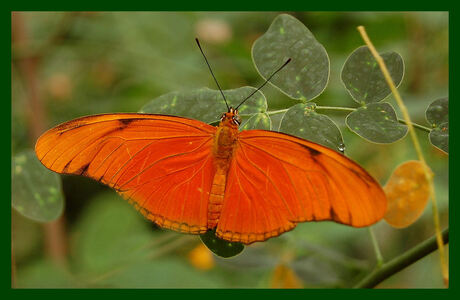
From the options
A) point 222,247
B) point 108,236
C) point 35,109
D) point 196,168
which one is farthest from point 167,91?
point 222,247

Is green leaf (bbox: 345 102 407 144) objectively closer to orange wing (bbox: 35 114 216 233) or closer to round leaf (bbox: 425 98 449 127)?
round leaf (bbox: 425 98 449 127)

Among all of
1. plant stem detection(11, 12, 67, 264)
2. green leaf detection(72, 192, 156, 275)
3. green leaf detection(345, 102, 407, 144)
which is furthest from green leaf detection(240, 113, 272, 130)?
plant stem detection(11, 12, 67, 264)

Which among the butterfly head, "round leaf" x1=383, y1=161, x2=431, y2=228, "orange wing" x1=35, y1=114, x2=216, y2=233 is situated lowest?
"round leaf" x1=383, y1=161, x2=431, y2=228

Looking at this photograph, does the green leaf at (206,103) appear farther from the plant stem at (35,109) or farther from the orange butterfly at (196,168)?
the plant stem at (35,109)

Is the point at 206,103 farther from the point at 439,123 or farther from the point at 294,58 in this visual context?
the point at 439,123

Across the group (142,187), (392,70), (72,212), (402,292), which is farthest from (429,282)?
(72,212)

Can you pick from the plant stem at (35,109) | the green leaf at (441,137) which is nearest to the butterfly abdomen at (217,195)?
the green leaf at (441,137)
